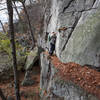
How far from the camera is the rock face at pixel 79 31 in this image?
5.07 meters

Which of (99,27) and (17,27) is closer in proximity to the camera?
(99,27)

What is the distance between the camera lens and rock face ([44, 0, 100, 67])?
507cm

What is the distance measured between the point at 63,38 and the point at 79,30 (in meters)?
1.43

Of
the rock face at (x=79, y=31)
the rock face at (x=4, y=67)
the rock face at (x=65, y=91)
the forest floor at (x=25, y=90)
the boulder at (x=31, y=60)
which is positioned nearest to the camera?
the rock face at (x=65, y=91)

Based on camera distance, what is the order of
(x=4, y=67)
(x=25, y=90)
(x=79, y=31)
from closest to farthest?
1. (x=79, y=31)
2. (x=25, y=90)
3. (x=4, y=67)

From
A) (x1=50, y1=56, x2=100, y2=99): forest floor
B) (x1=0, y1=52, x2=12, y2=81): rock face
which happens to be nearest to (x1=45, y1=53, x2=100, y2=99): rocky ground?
(x1=50, y1=56, x2=100, y2=99): forest floor

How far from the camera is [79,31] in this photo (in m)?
6.09

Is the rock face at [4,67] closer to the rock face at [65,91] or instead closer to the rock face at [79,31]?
the rock face at [79,31]

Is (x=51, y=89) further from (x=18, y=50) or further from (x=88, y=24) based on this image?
(x=18, y=50)

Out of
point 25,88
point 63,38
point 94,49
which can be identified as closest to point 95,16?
point 94,49

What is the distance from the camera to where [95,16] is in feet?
18.0

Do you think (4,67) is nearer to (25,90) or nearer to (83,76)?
(25,90)

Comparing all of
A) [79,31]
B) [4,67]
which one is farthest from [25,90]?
[79,31]

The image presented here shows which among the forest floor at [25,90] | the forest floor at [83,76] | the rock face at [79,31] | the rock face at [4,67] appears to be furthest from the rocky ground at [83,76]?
the rock face at [4,67]
